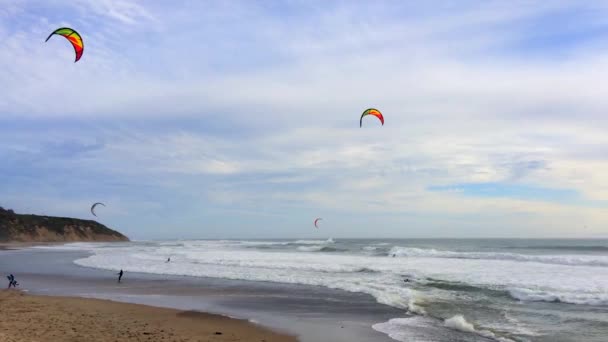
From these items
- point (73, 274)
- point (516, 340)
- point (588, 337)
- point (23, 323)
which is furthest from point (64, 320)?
point (73, 274)

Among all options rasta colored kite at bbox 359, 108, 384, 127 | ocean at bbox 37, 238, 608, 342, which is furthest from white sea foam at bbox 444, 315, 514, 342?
rasta colored kite at bbox 359, 108, 384, 127

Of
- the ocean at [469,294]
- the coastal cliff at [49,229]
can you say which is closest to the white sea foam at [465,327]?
the ocean at [469,294]

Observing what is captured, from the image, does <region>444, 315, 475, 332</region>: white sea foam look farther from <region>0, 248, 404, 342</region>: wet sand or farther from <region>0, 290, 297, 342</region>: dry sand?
<region>0, 290, 297, 342</region>: dry sand

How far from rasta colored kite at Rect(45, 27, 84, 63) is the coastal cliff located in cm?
5780

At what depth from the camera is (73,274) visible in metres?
19.7

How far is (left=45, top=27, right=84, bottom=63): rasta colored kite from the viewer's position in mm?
10847

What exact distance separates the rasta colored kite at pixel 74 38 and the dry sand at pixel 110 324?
18.2 ft

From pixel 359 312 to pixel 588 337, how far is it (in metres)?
4.69

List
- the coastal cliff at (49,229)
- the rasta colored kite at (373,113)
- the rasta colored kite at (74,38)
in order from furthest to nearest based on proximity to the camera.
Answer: the coastal cliff at (49,229) → the rasta colored kite at (373,113) → the rasta colored kite at (74,38)

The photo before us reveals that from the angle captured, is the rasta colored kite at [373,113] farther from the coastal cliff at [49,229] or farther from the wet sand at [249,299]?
the coastal cliff at [49,229]

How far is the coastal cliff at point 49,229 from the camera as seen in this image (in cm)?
6166

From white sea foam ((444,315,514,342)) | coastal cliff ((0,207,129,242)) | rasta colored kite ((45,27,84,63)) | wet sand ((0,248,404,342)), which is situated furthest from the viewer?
coastal cliff ((0,207,129,242))

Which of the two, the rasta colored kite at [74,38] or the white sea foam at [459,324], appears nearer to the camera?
the white sea foam at [459,324]

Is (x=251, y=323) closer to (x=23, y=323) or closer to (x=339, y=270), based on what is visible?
(x=23, y=323)
